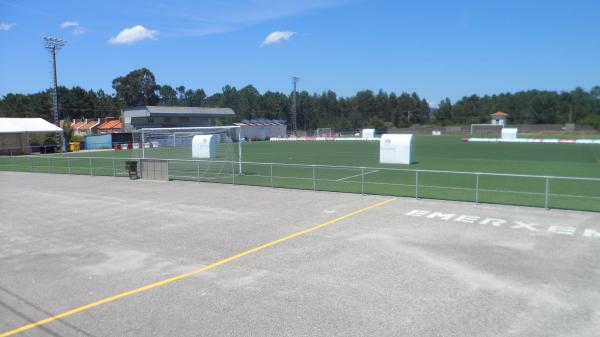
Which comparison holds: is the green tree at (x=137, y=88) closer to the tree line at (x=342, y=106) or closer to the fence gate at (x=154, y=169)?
the tree line at (x=342, y=106)

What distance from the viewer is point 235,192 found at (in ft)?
61.3

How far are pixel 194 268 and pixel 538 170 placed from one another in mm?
24068

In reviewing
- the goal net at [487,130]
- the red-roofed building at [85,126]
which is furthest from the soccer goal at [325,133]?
the red-roofed building at [85,126]

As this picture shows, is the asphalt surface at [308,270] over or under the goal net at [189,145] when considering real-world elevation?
under

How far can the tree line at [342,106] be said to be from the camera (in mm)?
121438

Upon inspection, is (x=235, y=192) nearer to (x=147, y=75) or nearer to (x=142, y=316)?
(x=142, y=316)

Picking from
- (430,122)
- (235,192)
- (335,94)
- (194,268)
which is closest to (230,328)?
(194,268)

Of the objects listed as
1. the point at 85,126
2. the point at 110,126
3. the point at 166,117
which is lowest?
the point at 110,126

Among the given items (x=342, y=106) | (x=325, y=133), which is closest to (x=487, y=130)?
(x=325, y=133)

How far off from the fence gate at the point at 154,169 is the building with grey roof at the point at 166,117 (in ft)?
202

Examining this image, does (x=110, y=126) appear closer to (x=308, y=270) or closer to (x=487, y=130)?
(x=487, y=130)

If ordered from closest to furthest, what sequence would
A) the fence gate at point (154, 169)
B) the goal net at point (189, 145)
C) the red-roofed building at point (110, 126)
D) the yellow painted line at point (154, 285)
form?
the yellow painted line at point (154, 285) < the fence gate at point (154, 169) < the goal net at point (189, 145) < the red-roofed building at point (110, 126)

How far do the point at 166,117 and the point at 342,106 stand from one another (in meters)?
84.8

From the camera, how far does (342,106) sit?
16125 cm
